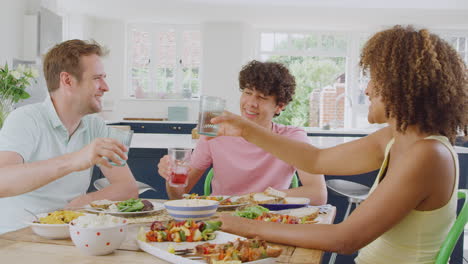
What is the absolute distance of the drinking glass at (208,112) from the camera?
1.54m

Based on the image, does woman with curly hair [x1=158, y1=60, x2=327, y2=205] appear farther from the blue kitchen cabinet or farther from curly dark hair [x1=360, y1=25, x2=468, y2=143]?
the blue kitchen cabinet

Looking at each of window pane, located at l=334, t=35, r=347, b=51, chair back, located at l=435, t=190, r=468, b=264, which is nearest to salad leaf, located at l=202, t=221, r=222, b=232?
chair back, located at l=435, t=190, r=468, b=264

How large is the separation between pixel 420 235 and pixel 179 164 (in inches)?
29.2

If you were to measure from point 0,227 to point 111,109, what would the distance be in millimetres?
7566

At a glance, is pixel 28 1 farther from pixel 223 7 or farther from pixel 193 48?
pixel 193 48

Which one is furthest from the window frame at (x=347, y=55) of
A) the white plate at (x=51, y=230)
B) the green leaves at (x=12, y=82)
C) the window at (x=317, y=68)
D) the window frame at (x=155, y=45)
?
the white plate at (x=51, y=230)

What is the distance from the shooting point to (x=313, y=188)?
2.13m

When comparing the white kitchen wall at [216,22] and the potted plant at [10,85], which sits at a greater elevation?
the white kitchen wall at [216,22]

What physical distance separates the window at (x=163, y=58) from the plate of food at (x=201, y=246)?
26.8ft

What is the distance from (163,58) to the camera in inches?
373

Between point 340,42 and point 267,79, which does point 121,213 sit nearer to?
point 267,79

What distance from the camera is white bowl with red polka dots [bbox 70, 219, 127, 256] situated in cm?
113

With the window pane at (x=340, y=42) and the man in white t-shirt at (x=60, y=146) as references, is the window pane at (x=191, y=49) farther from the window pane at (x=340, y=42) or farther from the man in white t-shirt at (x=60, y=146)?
the man in white t-shirt at (x=60, y=146)

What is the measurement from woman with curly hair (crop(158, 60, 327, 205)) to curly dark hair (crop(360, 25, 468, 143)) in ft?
2.93
